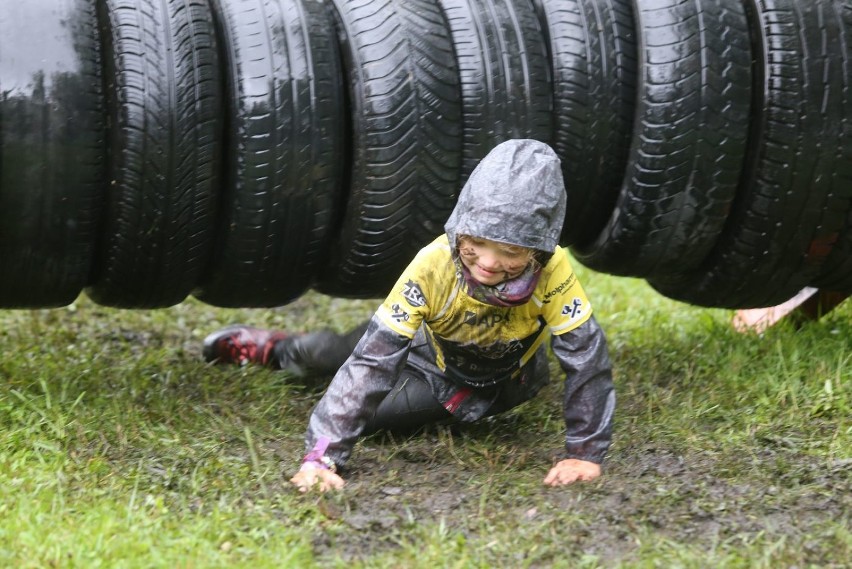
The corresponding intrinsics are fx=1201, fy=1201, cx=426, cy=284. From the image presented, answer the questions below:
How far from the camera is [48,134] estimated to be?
181 inches

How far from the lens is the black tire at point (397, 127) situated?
4895mm

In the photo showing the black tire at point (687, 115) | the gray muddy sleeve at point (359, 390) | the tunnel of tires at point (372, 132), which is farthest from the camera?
the black tire at point (687, 115)

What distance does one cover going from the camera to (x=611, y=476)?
4516 millimetres

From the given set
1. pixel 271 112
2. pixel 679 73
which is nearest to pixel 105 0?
pixel 271 112

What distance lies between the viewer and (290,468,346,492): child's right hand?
4.29 metres

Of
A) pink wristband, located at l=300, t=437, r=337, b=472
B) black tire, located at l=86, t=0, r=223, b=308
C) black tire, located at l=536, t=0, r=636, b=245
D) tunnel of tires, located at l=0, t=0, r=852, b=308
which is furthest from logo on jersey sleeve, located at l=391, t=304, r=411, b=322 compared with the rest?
black tire, located at l=536, t=0, r=636, b=245

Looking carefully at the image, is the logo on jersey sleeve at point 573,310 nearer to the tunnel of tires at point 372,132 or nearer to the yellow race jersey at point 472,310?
the yellow race jersey at point 472,310

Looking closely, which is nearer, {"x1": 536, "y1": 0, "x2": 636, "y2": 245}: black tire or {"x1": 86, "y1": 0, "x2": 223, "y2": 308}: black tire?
{"x1": 86, "y1": 0, "x2": 223, "y2": 308}: black tire

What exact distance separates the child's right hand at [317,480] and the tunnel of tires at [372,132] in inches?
41.2

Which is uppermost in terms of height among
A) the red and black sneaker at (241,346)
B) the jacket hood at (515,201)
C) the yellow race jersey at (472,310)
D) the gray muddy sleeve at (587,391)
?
the jacket hood at (515,201)

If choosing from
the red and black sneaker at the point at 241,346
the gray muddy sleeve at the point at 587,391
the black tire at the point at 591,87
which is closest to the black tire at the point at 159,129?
the red and black sneaker at the point at 241,346

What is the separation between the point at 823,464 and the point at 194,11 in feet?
9.98

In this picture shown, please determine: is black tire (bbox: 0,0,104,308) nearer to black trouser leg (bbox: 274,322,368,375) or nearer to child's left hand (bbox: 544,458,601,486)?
black trouser leg (bbox: 274,322,368,375)

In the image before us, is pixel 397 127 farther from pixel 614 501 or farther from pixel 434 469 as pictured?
pixel 614 501
